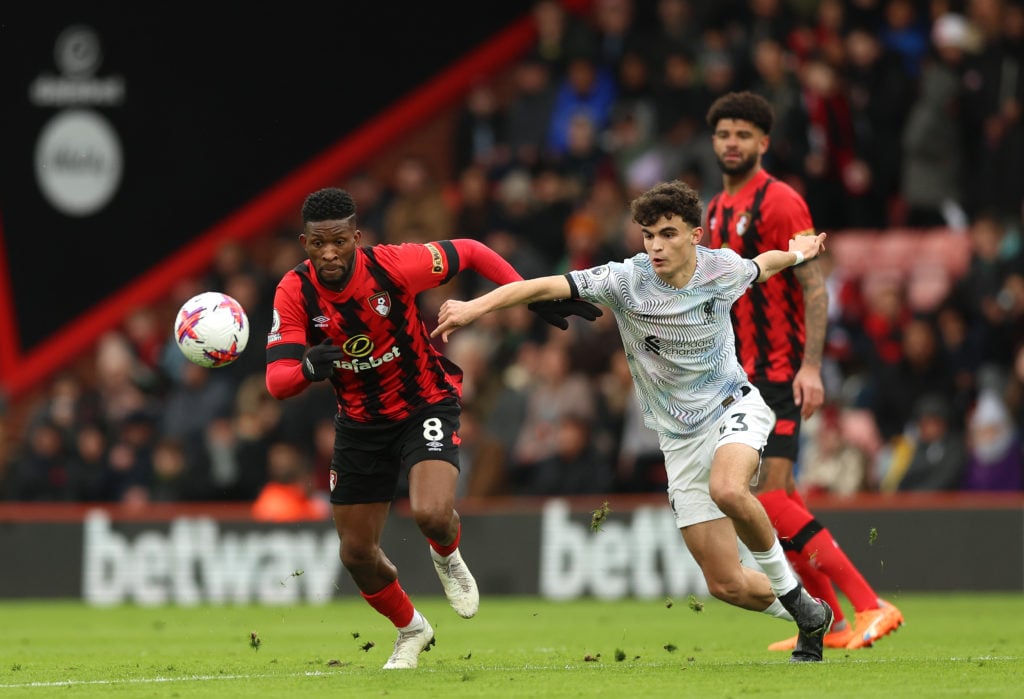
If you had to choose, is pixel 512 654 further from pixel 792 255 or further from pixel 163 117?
pixel 163 117

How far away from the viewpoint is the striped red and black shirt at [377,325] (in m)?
9.15

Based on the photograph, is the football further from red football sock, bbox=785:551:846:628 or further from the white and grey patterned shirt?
red football sock, bbox=785:551:846:628

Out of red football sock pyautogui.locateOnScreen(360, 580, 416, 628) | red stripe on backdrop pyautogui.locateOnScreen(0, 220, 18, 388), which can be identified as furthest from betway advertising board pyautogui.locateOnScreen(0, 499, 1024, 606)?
red football sock pyautogui.locateOnScreen(360, 580, 416, 628)

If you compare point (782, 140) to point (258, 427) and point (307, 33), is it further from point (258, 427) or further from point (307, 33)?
point (307, 33)

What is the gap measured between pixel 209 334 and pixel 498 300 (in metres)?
1.70

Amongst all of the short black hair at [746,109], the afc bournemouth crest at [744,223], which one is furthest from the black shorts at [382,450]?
the short black hair at [746,109]

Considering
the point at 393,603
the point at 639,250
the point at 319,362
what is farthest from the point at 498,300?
the point at 639,250

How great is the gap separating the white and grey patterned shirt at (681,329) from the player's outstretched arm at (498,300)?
206 mm

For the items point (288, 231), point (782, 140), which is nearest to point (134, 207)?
point (288, 231)

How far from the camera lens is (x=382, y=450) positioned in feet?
30.8

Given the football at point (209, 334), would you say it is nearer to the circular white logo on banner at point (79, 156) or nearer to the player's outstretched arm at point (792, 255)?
the player's outstretched arm at point (792, 255)

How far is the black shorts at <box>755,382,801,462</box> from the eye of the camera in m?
10.0

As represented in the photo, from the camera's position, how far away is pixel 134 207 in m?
22.4

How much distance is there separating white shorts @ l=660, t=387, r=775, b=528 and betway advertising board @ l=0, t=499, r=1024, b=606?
250 inches
